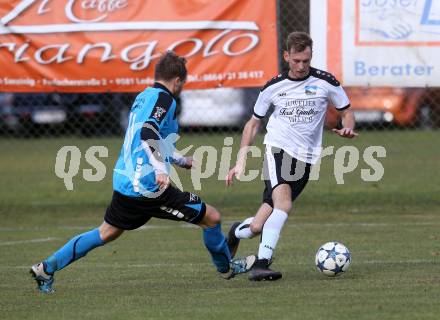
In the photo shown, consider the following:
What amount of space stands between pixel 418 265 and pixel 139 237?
131 inches

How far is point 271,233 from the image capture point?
7.32 meters

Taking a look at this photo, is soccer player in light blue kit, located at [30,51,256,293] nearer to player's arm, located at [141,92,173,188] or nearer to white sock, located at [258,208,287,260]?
player's arm, located at [141,92,173,188]

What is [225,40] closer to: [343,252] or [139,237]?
[139,237]

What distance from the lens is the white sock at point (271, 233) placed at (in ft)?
23.8

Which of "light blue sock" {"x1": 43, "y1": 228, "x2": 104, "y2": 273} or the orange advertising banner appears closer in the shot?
"light blue sock" {"x1": 43, "y1": 228, "x2": 104, "y2": 273}

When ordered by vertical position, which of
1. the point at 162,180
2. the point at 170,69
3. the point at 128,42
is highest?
the point at 170,69

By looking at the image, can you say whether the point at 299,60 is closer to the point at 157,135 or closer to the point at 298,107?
the point at 298,107

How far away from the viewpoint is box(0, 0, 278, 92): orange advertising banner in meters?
11.6

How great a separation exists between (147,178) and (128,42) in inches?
203

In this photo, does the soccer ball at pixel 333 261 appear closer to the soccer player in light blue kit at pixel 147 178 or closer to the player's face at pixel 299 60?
the soccer player in light blue kit at pixel 147 178

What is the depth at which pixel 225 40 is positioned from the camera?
38.0 feet

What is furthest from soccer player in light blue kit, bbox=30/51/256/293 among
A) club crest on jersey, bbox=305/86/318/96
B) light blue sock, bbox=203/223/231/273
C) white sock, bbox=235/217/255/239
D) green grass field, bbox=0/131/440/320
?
club crest on jersey, bbox=305/86/318/96

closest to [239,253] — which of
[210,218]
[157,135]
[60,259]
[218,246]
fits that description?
[218,246]

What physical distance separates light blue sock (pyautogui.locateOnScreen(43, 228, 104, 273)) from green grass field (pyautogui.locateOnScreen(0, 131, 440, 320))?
0.21m
